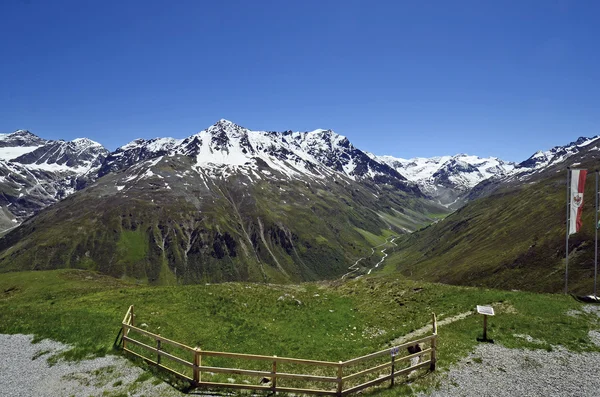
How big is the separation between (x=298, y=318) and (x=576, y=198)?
1363 inches

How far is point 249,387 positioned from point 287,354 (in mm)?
9387

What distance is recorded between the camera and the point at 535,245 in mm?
129500

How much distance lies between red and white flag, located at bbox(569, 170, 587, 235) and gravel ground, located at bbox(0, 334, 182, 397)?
44.5 m

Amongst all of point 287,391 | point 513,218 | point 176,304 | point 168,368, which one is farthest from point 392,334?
point 513,218

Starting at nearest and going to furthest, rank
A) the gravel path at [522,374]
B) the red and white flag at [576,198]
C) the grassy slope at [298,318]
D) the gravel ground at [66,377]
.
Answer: the gravel path at [522,374], the gravel ground at [66,377], the grassy slope at [298,318], the red and white flag at [576,198]

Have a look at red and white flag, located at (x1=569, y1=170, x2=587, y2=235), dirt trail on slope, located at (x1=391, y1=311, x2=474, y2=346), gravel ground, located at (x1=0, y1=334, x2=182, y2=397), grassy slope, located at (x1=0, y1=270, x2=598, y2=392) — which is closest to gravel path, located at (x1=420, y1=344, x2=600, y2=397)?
grassy slope, located at (x1=0, y1=270, x2=598, y2=392)

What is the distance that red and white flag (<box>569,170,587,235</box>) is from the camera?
3925 cm

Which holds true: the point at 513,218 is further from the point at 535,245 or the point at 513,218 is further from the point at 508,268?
the point at 508,268

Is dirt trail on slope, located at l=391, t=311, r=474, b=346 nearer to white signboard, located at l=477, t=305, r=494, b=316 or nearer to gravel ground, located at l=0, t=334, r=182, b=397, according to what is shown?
white signboard, located at l=477, t=305, r=494, b=316

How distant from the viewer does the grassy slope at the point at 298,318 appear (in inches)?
1137

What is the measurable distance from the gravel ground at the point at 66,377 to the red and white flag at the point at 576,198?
4448 cm

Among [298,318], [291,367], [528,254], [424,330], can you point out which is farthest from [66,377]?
[528,254]

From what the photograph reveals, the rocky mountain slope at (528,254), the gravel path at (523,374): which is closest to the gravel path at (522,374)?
the gravel path at (523,374)

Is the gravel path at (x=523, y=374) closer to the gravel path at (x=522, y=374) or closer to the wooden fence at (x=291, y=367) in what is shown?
the gravel path at (x=522, y=374)
